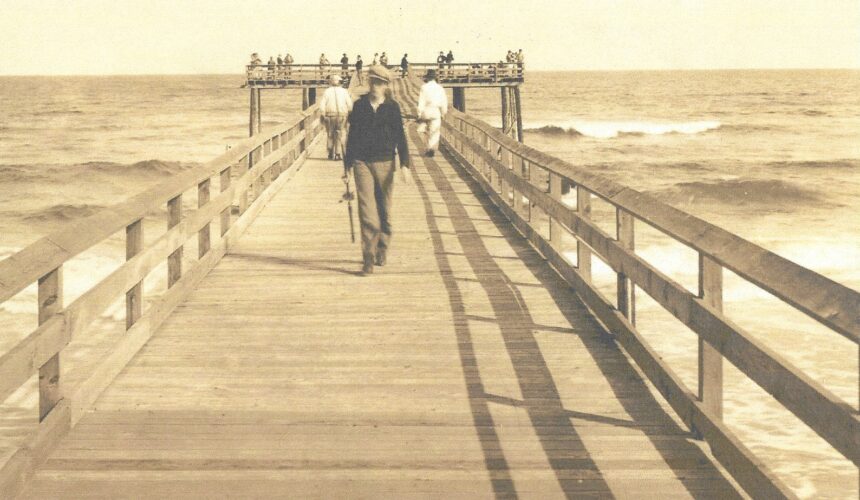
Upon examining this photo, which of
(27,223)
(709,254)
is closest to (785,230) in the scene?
(27,223)

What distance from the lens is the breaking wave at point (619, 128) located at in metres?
84.1

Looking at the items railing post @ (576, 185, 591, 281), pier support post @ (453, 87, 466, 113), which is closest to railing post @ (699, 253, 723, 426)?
railing post @ (576, 185, 591, 281)

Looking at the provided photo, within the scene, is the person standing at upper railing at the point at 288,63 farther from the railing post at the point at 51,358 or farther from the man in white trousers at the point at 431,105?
the railing post at the point at 51,358

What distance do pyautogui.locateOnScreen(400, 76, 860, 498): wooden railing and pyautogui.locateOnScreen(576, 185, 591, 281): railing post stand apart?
0.01m

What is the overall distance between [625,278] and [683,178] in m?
48.3

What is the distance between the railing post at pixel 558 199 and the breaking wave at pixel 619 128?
2887 inches

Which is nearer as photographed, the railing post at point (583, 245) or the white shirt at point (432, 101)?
the railing post at point (583, 245)

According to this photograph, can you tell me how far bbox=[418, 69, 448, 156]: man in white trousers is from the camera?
1803cm

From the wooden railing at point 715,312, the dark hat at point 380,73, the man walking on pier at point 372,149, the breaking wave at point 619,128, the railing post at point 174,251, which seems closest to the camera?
the wooden railing at point 715,312

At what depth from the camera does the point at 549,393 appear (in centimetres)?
568

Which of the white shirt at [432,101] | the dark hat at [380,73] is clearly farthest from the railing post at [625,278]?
the white shirt at [432,101]

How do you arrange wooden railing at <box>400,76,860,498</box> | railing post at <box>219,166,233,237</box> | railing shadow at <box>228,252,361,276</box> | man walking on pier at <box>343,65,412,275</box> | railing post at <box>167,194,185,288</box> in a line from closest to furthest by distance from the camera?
wooden railing at <box>400,76,860,498</box>
railing post at <box>167,194,185,288</box>
man walking on pier at <box>343,65,412,275</box>
railing shadow at <box>228,252,361,276</box>
railing post at <box>219,166,233,237</box>

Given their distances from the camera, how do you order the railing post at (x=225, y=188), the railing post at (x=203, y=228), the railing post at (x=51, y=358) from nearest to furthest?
the railing post at (x=51, y=358) < the railing post at (x=203, y=228) < the railing post at (x=225, y=188)

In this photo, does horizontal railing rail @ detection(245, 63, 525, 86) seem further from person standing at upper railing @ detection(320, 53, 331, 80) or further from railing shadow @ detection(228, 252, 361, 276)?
railing shadow @ detection(228, 252, 361, 276)
